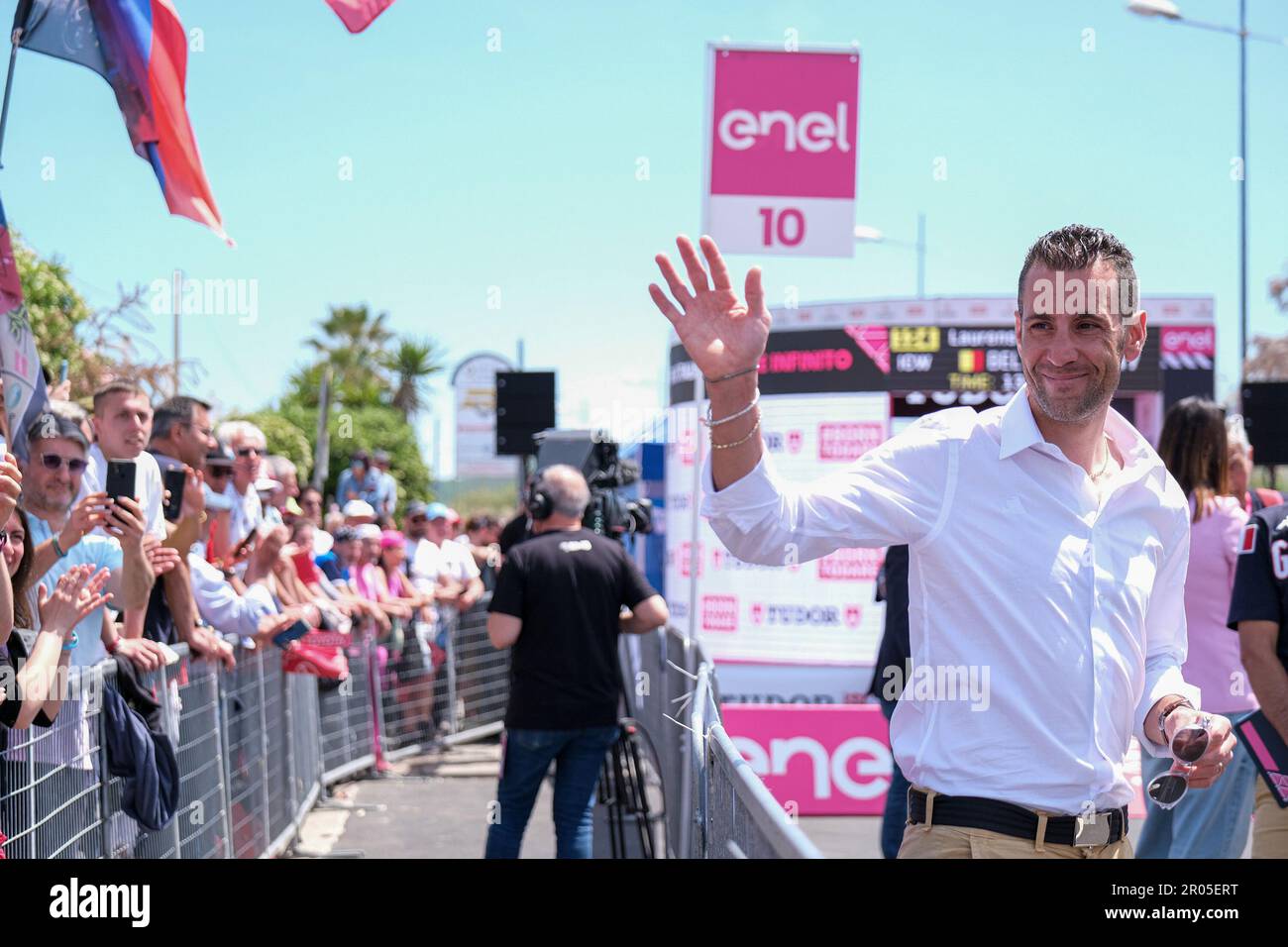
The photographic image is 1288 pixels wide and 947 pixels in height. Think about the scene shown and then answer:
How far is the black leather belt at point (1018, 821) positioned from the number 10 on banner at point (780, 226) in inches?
144

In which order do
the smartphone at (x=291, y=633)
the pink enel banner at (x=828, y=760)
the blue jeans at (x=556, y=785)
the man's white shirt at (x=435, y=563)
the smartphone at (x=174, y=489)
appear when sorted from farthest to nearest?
the man's white shirt at (x=435, y=563) → the pink enel banner at (x=828, y=760) → the smartphone at (x=291, y=633) → the blue jeans at (x=556, y=785) → the smartphone at (x=174, y=489)

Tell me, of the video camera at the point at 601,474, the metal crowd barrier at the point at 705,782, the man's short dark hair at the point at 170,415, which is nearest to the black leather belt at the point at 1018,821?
the metal crowd barrier at the point at 705,782

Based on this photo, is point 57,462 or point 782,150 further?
point 782,150

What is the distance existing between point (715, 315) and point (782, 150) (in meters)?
3.91

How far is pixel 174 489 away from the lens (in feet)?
17.5

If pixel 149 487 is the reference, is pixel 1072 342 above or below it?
above

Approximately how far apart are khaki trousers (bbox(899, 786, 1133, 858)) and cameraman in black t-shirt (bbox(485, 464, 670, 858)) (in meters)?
3.21

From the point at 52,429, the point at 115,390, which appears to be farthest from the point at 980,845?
the point at 115,390

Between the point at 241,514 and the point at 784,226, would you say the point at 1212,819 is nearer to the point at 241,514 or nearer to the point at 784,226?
the point at 784,226

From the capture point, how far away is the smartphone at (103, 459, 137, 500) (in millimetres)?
4359

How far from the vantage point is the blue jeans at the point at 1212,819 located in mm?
4805

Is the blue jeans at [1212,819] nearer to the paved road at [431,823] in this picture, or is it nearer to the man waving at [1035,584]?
the paved road at [431,823]

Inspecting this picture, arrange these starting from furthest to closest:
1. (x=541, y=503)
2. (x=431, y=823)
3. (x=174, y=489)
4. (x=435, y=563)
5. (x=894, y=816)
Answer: (x=435, y=563)
(x=431, y=823)
(x=541, y=503)
(x=174, y=489)
(x=894, y=816)
